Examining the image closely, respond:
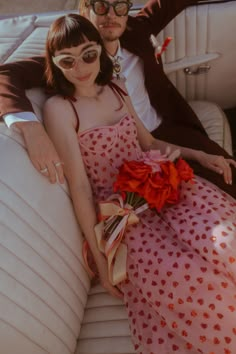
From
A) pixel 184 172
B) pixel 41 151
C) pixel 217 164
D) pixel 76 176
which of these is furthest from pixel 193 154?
pixel 41 151

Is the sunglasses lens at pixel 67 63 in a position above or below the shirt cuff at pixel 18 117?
above

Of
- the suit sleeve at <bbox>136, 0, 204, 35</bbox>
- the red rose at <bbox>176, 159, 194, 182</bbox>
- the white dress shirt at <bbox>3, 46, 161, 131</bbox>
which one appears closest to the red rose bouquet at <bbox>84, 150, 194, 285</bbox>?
the red rose at <bbox>176, 159, 194, 182</bbox>

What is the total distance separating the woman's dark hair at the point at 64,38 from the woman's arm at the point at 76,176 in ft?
0.27

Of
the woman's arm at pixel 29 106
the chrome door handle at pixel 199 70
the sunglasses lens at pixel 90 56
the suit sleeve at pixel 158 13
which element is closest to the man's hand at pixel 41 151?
the woman's arm at pixel 29 106

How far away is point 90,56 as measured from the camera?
1.22 meters

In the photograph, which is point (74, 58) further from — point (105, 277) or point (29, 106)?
point (105, 277)

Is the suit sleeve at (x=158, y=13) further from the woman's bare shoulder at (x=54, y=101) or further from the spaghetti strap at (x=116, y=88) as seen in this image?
the woman's bare shoulder at (x=54, y=101)

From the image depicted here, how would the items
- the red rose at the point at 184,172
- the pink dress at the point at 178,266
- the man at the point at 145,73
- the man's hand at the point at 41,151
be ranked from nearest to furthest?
the pink dress at the point at 178,266
the man's hand at the point at 41,151
the red rose at the point at 184,172
the man at the point at 145,73

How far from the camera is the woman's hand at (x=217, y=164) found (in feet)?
4.62

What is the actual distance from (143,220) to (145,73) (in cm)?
68

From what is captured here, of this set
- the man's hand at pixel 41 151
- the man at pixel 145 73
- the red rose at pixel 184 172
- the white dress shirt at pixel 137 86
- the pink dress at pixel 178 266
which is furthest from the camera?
the white dress shirt at pixel 137 86

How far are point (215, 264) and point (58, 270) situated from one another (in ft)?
1.33

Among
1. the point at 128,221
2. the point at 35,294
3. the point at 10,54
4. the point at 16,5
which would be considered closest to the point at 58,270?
the point at 35,294

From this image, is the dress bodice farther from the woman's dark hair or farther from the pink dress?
the woman's dark hair
